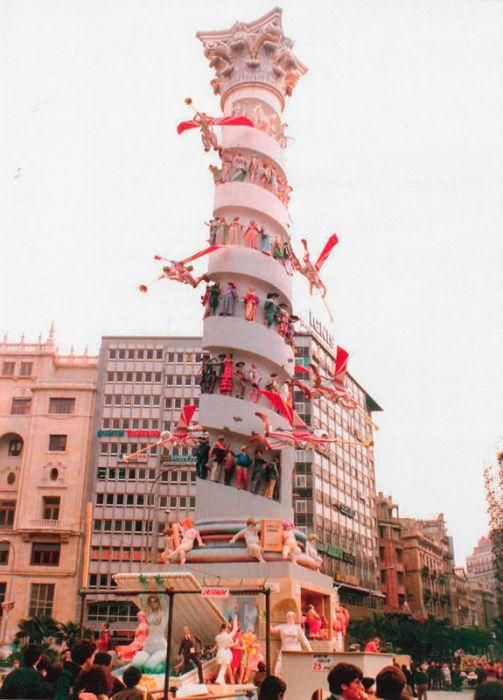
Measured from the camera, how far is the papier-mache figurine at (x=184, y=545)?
23.8 m

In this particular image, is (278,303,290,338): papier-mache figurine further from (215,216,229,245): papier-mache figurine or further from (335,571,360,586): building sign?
(335,571,360,586): building sign

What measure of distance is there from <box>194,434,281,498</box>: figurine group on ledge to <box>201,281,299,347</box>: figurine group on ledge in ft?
15.1

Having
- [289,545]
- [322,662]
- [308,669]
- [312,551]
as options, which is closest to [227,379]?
[289,545]

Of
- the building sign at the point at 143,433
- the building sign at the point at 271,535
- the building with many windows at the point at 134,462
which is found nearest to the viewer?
the building sign at the point at 271,535

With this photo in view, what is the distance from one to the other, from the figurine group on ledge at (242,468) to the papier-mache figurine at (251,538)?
1.99 metres

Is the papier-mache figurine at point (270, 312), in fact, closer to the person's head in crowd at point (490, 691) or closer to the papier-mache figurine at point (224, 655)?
the papier-mache figurine at point (224, 655)

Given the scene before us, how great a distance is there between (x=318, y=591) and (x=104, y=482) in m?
41.5

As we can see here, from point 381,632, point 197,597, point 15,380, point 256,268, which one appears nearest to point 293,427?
point 256,268

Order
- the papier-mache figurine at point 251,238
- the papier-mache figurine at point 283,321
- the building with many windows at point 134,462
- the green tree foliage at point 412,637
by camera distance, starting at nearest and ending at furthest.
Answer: the papier-mache figurine at point 283,321, the papier-mache figurine at point 251,238, the green tree foliage at point 412,637, the building with many windows at point 134,462

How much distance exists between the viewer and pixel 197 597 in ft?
59.5

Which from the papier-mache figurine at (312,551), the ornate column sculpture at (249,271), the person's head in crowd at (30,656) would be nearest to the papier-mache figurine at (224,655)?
Answer: the ornate column sculpture at (249,271)

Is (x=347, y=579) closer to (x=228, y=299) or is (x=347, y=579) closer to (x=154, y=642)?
(x=228, y=299)

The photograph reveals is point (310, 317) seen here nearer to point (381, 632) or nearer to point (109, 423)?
point (109, 423)

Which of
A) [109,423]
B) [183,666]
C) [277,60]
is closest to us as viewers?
[183,666]
